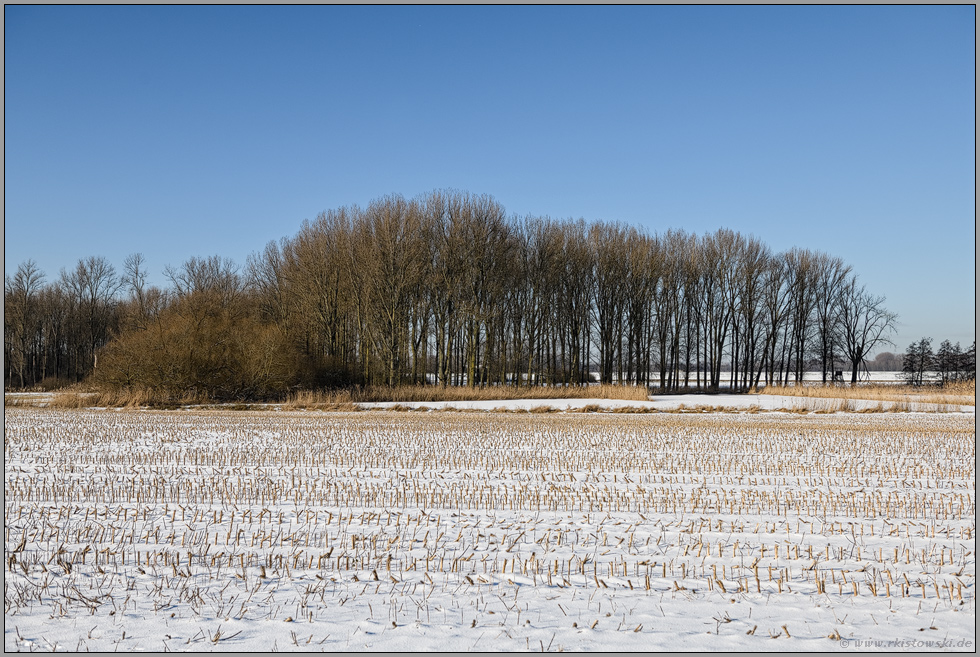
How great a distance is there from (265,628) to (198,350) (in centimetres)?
3140

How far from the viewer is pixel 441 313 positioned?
44156mm

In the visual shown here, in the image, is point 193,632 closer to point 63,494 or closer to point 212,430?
point 63,494

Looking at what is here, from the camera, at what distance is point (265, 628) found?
15.6ft

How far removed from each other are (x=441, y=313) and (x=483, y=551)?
37.8m

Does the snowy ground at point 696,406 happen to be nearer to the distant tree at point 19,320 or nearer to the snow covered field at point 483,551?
the snow covered field at point 483,551

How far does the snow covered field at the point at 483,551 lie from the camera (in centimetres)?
478

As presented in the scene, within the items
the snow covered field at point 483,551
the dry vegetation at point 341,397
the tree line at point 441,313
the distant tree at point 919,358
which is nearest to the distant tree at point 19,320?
the tree line at point 441,313

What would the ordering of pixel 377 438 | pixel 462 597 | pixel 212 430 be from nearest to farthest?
1. pixel 462 597
2. pixel 377 438
3. pixel 212 430

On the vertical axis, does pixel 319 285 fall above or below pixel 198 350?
above

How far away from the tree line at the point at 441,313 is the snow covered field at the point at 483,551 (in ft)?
71.3

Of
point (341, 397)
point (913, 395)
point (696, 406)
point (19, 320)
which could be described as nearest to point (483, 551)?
point (341, 397)

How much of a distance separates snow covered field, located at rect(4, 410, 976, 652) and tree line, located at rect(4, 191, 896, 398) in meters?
21.7

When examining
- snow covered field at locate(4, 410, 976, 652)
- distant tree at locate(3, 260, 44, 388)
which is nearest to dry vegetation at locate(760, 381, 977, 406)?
snow covered field at locate(4, 410, 976, 652)

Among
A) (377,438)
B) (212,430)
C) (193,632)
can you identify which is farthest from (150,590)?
(212,430)
